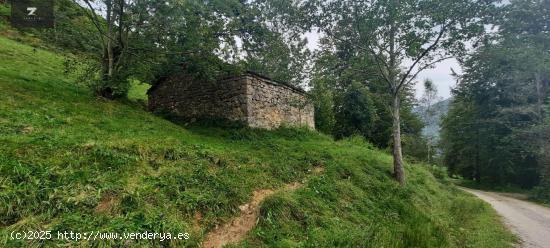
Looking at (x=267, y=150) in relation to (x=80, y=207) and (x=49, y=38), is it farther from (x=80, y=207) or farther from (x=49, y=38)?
(x=49, y=38)

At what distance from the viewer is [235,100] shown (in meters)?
13.1

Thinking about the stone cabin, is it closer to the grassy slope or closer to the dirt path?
the grassy slope

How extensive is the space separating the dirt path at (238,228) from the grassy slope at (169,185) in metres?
0.16

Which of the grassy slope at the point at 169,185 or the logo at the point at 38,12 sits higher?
the logo at the point at 38,12

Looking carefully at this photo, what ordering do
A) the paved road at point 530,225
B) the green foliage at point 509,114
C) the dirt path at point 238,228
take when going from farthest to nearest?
the green foliage at point 509,114, the paved road at point 530,225, the dirt path at point 238,228

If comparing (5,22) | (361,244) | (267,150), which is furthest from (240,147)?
(5,22)

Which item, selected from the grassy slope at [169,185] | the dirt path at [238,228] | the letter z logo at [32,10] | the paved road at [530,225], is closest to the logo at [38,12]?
the letter z logo at [32,10]

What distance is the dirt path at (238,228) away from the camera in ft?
16.6

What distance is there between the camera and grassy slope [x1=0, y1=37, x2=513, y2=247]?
14.8ft

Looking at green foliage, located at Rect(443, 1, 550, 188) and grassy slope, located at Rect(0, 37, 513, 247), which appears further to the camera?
green foliage, located at Rect(443, 1, 550, 188)

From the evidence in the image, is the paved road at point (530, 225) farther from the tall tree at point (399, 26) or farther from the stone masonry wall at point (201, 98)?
the stone masonry wall at point (201, 98)

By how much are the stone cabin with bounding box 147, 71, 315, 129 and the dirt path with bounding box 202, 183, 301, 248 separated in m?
6.51

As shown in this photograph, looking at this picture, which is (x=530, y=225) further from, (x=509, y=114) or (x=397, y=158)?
(x=509, y=114)

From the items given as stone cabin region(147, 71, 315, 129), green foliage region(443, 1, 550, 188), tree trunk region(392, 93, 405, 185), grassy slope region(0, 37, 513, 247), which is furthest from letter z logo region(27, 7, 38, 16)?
green foliage region(443, 1, 550, 188)
